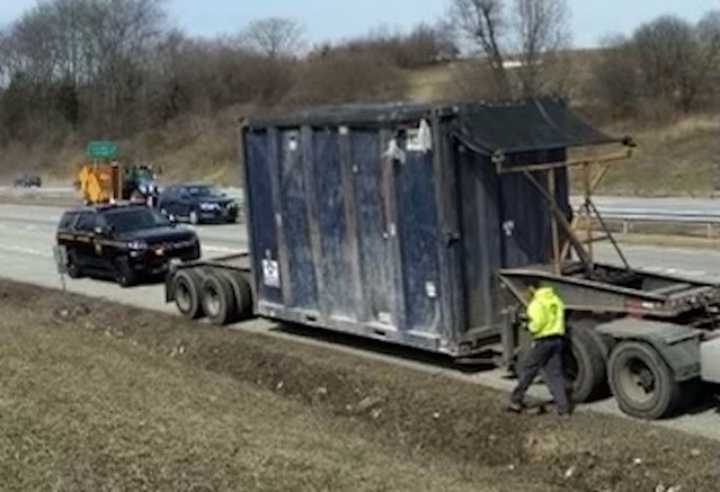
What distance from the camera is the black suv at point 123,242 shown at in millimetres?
25378

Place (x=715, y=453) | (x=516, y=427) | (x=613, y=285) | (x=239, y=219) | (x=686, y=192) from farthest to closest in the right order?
(x=686, y=192) → (x=239, y=219) → (x=613, y=285) → (x=516, y=427) → (x=715, y=453)

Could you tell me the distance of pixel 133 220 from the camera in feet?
88.4

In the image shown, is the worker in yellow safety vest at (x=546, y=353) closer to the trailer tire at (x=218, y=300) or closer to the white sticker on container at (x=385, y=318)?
the white sticker on container at (x=385, y=318)

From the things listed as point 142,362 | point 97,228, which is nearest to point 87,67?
point 97,228

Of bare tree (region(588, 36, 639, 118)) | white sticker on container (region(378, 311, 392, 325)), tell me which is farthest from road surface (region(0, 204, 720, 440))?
bare tree (region(588, 36, 639, 118))

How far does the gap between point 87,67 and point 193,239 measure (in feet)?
310

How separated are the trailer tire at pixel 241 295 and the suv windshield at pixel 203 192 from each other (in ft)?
84.7

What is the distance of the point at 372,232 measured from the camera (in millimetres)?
14953

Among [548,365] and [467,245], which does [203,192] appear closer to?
[467,245]

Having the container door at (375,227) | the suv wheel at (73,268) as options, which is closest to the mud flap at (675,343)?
the container door at (375,227)

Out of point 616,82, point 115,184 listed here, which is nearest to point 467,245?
point 115,184

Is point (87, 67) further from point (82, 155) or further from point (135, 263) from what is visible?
point (135, 263)

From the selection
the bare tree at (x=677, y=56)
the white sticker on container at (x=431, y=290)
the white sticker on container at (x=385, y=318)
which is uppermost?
the bare tree at (x=677, y=56)

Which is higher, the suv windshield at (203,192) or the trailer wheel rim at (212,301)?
the suv windshield at (203,192)
